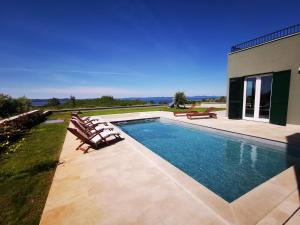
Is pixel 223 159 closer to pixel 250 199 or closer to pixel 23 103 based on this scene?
pixel 250 199

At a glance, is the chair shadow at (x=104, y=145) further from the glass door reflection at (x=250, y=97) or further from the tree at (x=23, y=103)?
the tree at (x=23, y=103)

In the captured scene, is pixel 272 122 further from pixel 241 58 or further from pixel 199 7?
pixel 199 7

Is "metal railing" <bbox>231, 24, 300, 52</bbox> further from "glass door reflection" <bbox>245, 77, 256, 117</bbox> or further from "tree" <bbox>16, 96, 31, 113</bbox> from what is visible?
"tree" <bbox>16, 96, 31, 113</bbox>

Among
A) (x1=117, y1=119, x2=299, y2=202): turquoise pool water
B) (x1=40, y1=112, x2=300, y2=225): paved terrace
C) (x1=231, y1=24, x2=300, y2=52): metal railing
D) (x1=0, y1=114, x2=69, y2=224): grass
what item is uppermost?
(x1=231, y1=24, x2=300, y2=52): metal railing

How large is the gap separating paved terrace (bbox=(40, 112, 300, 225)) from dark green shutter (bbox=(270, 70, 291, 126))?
254 inches

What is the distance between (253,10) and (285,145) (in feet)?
26.0

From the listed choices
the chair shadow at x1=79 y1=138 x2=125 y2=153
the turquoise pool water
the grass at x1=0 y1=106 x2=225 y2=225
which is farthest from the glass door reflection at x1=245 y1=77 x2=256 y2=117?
the grass at x1=0 y1=106 x2=225 y2=225

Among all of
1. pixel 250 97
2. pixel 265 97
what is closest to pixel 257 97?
pixel 265 97

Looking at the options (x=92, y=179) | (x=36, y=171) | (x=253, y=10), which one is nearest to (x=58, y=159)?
(x=36, y=171)

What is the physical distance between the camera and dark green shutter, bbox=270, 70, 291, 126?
8469 mm

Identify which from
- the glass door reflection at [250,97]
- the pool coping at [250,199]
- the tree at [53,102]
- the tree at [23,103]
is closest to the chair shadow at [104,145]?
the pool coping at [250,199]

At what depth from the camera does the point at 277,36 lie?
896cm

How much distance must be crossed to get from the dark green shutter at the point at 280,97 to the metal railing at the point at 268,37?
214cm

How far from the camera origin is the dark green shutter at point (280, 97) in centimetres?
847
